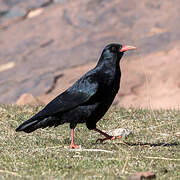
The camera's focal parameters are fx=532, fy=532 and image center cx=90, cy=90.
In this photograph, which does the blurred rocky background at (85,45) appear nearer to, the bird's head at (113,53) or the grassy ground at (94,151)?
the grassy ground at (94,151)

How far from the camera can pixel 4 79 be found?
911 inches

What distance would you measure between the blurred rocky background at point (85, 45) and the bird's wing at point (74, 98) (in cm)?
1098

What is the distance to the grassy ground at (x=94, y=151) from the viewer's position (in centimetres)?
515

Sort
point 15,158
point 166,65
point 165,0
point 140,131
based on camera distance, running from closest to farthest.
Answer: point 15,158 → point 140,131 → point 166,65 → point 165,0

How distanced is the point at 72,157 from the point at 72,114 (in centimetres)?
93

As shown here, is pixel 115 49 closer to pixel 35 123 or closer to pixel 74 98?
pixel 74 98

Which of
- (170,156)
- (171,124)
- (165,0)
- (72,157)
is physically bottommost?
(165,0)

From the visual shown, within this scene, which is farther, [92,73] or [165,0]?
[165,0]

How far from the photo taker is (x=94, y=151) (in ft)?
20.2

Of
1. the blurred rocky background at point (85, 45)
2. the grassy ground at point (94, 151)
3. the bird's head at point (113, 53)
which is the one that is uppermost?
the bird's head at point (113, 53)

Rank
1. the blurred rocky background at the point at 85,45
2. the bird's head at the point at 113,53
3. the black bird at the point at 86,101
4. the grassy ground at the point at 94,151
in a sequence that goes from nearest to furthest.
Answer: the grassy ground at the point at 94,151 → the black bird at the point at 86,101 → the bird's head at the point at 113,53 → the blurred rocky background at the point at 85,45

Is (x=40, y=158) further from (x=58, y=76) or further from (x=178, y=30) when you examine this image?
(x=178, y=30)

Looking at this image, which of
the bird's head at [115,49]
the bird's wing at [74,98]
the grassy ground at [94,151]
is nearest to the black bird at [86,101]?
the bird's wing at [74,98]

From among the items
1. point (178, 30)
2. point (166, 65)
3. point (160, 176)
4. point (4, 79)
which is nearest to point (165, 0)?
point (178, 30)
